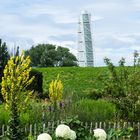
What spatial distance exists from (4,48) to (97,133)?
29.9 metres

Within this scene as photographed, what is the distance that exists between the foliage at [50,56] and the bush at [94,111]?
182ft

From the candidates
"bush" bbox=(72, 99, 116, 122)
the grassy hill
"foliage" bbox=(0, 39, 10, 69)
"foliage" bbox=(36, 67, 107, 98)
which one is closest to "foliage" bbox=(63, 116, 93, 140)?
"bush" bbox=(72, 99, 116, 122)

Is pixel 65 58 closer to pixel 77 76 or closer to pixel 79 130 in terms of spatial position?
pixel 77 76

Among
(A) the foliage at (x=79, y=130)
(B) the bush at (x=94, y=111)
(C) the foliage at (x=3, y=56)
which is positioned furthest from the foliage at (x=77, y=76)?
(A) the foliage at (x=79, y=130)

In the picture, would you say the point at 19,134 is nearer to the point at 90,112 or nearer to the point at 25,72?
the point at 25,72

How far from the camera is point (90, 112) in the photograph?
1537 centimetres

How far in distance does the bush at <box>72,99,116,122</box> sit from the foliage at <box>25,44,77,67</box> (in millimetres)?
55613

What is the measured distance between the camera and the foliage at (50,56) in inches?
2883

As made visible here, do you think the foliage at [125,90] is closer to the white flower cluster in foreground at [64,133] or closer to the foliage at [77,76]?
the white flower cluster in foreground at [64,133]

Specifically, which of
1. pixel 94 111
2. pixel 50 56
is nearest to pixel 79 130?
pixel 94 111

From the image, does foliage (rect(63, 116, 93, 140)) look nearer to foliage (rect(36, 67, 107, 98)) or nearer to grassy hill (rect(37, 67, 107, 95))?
foliage (rect(36, 67, 107, 98))

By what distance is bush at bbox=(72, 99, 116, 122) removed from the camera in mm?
15023

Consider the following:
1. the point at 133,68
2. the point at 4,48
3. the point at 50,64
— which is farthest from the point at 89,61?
the point at 133,68

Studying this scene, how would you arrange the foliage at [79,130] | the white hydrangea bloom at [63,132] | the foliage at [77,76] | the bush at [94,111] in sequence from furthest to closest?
the foliage at [77,76], the bush at [94,111], the foliage at [79,130], the white hydrangea bloom at [63,132]
